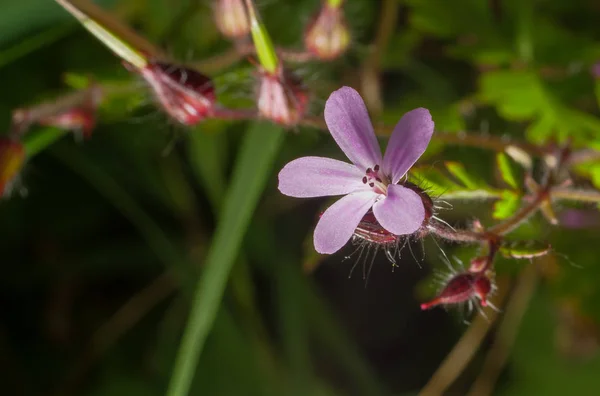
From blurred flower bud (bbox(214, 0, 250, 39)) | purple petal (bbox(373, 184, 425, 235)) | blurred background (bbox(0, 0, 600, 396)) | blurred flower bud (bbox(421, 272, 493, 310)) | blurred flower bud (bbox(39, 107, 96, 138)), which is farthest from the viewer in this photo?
blurred background (bbox(0, 0, 600, 396))

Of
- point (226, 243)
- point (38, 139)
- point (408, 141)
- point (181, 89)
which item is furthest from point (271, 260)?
point (408, 141)

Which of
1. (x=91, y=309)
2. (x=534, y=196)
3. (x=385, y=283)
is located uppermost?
(x=91, y=309)

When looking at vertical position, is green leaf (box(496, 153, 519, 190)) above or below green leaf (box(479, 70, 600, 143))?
below

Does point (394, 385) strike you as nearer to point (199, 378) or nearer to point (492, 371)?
point (492, 371)

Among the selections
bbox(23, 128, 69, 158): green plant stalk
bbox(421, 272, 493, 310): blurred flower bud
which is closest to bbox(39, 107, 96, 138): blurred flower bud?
bbox(23, 128, 69, 158): green plant stalk

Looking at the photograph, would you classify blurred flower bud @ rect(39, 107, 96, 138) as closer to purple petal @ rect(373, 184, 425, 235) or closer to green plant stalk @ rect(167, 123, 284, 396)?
green plant stalk @ rect(167, 123, 284, 396)

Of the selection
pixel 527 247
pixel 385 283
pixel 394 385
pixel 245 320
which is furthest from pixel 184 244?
pixel 527 247

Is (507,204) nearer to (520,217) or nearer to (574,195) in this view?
(520,217)
